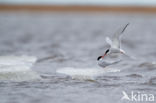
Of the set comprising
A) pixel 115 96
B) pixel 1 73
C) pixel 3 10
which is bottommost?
pixel 115 96

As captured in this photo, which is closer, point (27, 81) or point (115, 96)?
point (115, 96)

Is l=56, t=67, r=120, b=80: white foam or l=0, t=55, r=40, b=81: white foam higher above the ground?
l=0, t=55, r=40, b=81: white foam

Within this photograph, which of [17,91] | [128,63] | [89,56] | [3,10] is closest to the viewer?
[17,91]

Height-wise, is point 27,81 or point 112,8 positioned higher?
point 112,8

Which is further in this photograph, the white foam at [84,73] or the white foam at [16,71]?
the white foam at [84,73]

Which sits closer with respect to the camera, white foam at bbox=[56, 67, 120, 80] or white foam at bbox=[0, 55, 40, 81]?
white foam at bbox=[0, 55, 40, 81]

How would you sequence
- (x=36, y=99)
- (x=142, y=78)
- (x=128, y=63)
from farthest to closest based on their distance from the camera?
(x=128, y=63) < (x=142, y=78) < (x=36, y=99)

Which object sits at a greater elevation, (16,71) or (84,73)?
(16,71)

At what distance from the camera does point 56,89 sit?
1037 centimetres

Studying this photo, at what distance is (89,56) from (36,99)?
27.2 ft

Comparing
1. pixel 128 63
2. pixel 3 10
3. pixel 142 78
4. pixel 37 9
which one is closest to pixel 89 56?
pixel 128 63

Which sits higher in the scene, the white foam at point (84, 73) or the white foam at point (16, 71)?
the white foam at point (16, 71)

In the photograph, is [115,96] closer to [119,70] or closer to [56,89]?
[56,89]

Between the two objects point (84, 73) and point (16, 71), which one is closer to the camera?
point (16, 71)
